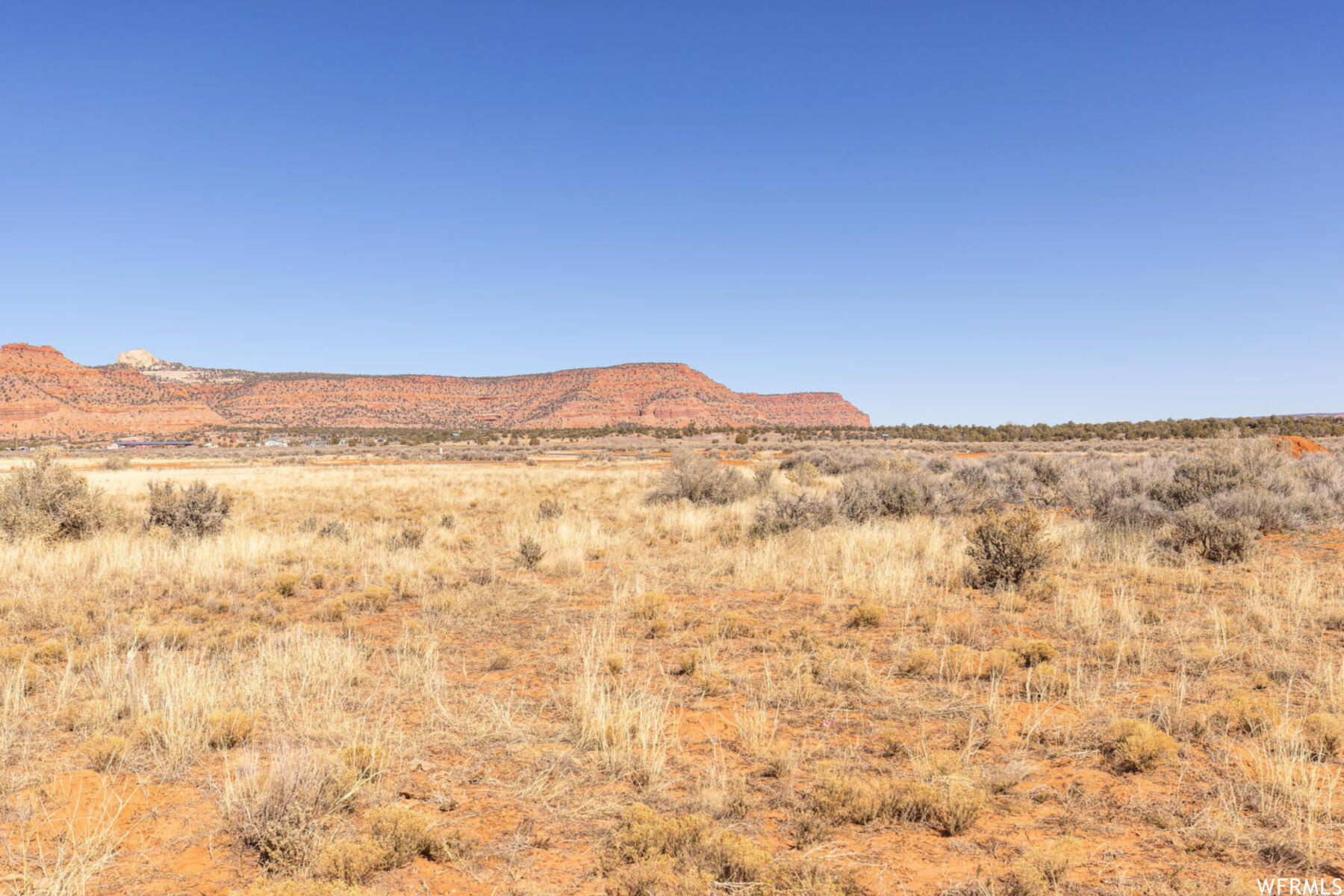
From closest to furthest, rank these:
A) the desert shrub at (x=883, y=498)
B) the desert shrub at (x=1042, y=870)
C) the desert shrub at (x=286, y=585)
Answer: the desert shrub at (x=1042, y=870) → the desert shrub at (x=286, y=585) → the desert shrub at (x=883, y=498)

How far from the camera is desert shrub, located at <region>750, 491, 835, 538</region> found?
1304cm

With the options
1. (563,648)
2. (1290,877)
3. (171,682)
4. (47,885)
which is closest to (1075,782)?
(1290,877)

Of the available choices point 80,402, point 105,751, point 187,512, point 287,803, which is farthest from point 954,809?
point 80,402

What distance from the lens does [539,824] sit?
12.4 ft

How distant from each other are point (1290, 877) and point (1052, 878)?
1075mm

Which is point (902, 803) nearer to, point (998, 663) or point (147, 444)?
point (998, 663)

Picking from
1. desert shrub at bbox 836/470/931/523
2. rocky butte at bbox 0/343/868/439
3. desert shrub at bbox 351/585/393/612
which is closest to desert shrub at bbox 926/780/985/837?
desert shrub at bbox 351/585/393/612

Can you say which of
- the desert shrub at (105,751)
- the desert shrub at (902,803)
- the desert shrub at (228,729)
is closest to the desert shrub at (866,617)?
the desert shrub at (902,803)

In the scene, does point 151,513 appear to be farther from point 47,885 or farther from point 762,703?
point 762,703

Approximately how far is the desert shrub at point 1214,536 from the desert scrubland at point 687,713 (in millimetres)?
57

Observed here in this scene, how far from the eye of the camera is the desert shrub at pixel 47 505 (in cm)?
1200

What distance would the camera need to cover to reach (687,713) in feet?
17.3

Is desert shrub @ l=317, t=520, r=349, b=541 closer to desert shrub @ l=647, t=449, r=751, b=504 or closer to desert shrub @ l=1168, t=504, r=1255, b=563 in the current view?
desert shrub @ l=647, t=449, r=751, b=504

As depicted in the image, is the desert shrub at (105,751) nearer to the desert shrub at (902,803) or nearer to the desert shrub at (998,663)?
the desert shrub at (902,803)
